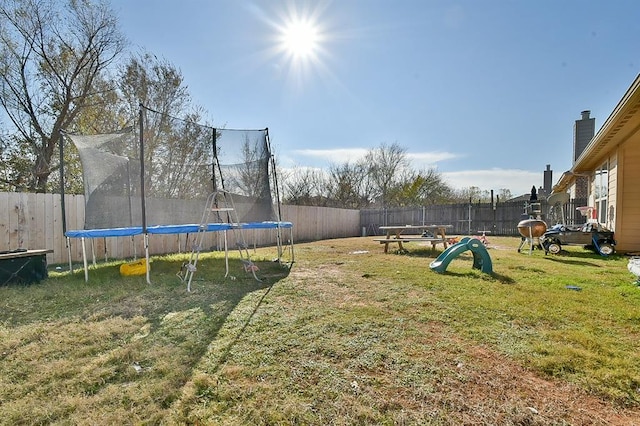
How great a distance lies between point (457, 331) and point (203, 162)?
5.08m

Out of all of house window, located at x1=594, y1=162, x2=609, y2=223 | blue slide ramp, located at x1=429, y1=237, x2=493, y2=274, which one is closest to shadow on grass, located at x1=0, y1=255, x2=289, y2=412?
blue slide ramp, located at x1=429, y1=237, x2=493, y2=274

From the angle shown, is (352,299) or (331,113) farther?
(331,113)

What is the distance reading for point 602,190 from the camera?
24.7ft

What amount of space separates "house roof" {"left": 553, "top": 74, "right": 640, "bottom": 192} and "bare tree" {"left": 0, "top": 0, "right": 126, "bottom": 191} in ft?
37.7

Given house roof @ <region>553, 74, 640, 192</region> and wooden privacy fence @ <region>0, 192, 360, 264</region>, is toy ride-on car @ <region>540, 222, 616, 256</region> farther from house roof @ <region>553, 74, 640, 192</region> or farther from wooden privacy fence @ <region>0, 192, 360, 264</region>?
wooden privacy fence @ <region>0, 192, 360, 264</region>

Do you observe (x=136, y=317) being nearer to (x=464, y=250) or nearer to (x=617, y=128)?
(x=464, y=250)

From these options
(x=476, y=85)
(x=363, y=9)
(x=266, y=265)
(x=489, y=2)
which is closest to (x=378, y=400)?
(x=266, y=265)

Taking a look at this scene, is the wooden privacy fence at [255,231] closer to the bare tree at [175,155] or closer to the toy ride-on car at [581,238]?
the bare tree at [175,155]

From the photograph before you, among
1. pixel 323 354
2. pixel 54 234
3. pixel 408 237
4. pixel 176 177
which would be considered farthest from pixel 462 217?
pixel 54 234

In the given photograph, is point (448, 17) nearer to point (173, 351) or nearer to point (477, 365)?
point (477, 365)

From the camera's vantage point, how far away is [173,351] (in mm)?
1987

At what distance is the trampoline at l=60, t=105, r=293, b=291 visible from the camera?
4750 millimetres

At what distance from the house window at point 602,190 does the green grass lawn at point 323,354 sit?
4.90 m

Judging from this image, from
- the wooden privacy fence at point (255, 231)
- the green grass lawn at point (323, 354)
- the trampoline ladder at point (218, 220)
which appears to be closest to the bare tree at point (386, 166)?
the wooden privacy fence at point (255, 231)
